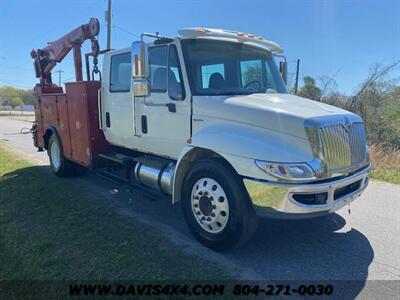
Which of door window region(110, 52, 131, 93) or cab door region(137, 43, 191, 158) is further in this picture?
door window region(110, 52, 131, 93)

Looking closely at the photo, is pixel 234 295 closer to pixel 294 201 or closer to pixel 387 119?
pixel 294 201

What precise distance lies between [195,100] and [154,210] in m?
2.05

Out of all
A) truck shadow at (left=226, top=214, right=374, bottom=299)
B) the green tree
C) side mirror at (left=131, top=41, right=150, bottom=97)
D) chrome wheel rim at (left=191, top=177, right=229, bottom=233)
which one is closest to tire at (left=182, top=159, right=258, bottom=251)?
chrome wheel rim at (left=191, top=177, right=229, bottom=233)

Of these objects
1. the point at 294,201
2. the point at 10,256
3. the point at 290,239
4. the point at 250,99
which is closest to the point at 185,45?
the point at 250,99

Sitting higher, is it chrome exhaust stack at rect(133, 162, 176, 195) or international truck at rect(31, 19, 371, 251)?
international truck at rect(31, 19, 371, 251)

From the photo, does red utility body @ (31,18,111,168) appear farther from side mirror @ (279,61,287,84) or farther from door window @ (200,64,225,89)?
side mirror @ (279,61,287,84)

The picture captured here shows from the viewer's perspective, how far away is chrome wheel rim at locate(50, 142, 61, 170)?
738 cm

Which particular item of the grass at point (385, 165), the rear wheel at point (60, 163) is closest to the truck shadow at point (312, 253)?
the grass at point (385, 165)

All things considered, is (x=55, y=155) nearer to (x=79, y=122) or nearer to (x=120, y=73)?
(x=79, y=122)

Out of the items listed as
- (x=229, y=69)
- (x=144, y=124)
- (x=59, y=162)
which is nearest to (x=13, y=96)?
(x=59, y=162)

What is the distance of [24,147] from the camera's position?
12.6m

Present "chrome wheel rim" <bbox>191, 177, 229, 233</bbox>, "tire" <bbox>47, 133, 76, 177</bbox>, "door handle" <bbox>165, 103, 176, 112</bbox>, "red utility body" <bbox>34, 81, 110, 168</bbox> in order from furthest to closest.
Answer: "tire" <bbox>47, 133, 76, 177</bbox> → "red utility body" <bbox>34, 81, 110, 168</bbox> → "door handle" <bbox>165, 103, 176, 112</bbox> → "chrome wheel rim" <bbox>191, 177, 229, 233</bbox>

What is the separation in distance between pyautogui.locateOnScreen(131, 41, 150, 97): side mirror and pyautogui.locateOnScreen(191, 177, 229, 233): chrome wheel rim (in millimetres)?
1390

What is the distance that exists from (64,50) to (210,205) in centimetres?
626
